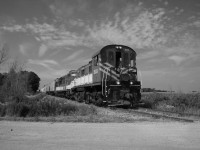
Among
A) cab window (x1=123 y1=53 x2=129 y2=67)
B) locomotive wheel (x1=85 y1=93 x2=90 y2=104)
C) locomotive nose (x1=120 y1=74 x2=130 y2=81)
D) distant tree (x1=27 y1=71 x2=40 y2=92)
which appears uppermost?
distant tree (x1=27 y1=71 x2=40 y2=92)

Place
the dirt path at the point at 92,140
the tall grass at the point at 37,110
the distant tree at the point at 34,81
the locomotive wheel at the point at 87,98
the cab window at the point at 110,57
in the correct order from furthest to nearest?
the distant tree at the point at 34,81
the locomotive wheel at the point at 87,98
the cab window at the point at 110,57
the tall grass at the point at 37,110
the dirt path at the point at 92,140

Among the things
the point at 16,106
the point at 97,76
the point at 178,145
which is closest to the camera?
the point at 178,145

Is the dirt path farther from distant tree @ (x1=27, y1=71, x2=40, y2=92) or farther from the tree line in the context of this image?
distant tree @ (x1=27, y1=71, x2=40, y2=92)

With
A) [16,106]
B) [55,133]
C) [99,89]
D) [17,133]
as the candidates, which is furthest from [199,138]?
[99,89]

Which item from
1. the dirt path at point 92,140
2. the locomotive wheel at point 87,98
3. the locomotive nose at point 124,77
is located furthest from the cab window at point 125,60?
the dirt path at point 92,140

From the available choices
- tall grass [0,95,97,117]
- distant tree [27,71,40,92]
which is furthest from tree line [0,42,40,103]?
distant tree [27,71,40,92]

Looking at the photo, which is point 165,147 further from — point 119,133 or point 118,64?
point 118,64

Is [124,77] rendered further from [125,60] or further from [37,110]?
[37,110]

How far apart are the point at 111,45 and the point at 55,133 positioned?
1286 centimetres

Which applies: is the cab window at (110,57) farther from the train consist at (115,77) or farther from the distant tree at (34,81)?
the distant tree at (34,81)

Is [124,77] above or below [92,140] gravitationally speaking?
above

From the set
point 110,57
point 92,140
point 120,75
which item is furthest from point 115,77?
point 92,140

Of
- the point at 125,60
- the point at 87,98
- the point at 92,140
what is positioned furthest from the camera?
the point at 87,98

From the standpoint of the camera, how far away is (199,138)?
6789 millimetres
